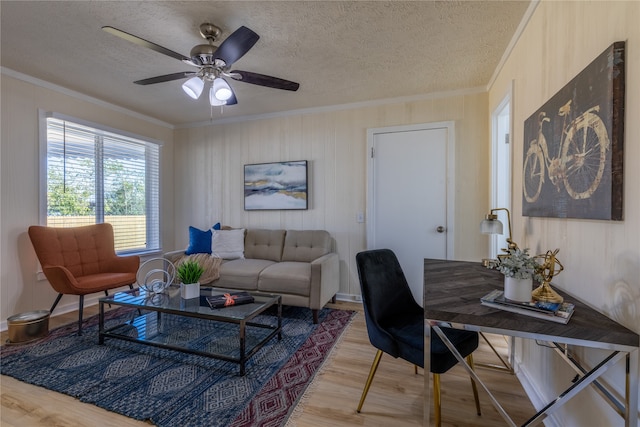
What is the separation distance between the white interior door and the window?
10.3 feet

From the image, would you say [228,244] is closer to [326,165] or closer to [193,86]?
[326,165]

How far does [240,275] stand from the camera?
2.92 metres

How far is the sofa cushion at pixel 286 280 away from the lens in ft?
8.91

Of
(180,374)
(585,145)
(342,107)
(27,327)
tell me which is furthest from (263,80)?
(27,327)

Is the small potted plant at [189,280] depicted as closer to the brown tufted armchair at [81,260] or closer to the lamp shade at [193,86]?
the brown tufted armchair at [81,260]

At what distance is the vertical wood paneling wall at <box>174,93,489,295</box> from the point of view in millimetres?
2973

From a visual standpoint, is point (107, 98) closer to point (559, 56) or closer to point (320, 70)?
point (320, 70)

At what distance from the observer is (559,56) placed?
1.38 m

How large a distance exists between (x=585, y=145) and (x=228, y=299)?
7.37ft

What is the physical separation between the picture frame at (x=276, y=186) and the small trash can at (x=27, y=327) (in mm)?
2245

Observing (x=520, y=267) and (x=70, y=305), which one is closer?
(x=520, y=267)

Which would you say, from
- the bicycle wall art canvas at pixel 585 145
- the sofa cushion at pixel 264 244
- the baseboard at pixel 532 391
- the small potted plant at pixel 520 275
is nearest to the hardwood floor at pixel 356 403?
the baseboard at pixel 532 391

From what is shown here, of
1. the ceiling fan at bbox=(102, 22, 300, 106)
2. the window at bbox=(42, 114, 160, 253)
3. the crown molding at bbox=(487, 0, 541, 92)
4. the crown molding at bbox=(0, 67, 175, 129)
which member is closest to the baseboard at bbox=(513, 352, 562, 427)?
the crown molding at bbox=(487, 0, 541, 92)

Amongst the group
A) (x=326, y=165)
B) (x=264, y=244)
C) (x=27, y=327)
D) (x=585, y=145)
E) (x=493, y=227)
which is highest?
(x=326, y=165)
